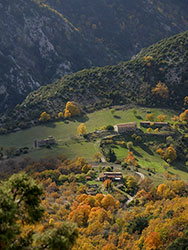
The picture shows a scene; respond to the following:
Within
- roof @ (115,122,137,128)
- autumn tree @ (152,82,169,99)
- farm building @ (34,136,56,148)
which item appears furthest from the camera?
autumn tree @ (152,82,169,99)

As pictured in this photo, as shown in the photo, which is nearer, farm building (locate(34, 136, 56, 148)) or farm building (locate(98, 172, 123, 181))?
farm building (locate(98, 172, 123, 181))

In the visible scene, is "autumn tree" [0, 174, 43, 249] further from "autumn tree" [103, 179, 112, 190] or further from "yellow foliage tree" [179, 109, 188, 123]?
"yellow foliage tree" [179, 109, 188, 123]

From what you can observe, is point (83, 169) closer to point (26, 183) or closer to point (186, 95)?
point (26, 183)

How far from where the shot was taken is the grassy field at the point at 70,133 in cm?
9769

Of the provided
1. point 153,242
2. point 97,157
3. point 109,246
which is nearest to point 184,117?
point 97,157

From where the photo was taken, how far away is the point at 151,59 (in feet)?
530

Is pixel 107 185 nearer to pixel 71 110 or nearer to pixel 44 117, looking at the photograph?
pixel 44 117

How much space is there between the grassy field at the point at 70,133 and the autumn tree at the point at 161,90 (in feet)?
33.6

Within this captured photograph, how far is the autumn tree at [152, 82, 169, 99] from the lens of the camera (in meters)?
142

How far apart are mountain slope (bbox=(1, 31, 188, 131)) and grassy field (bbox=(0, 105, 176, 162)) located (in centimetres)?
838

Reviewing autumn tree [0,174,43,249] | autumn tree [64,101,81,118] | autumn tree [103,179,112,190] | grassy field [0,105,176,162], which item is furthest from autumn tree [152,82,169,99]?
autumn tree [0,174,43,249]

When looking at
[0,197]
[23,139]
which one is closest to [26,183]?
[0,197]

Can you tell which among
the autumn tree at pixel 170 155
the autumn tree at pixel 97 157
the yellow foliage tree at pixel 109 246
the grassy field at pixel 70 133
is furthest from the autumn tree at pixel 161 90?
the yellow foliage tree at pixel 109 246

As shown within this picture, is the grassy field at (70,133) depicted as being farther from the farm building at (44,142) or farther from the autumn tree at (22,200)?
the autumn tree at (22,200)
